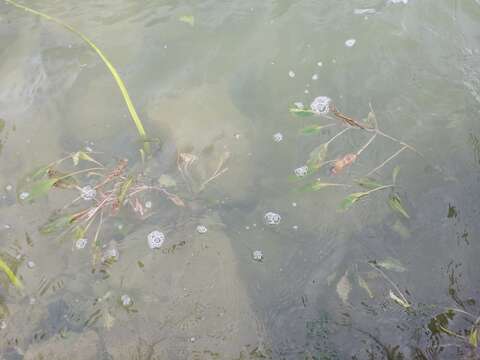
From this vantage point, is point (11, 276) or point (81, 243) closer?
point (11, 276)

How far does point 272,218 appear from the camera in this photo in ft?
7.46

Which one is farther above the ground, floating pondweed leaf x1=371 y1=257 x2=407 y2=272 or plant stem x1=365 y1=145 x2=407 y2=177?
plant stem x1=365 y1=145 x2=407 y2=177

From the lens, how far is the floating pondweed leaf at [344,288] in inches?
78.4

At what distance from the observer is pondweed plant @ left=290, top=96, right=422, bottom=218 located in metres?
2.17

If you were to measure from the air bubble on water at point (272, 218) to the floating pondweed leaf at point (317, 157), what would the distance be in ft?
1.00

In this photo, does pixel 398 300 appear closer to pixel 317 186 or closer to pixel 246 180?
pixel 317 186

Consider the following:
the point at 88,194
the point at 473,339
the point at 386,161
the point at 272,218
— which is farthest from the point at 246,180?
the point at 473,339

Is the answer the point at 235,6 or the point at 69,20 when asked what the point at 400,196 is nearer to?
the point at 235,6

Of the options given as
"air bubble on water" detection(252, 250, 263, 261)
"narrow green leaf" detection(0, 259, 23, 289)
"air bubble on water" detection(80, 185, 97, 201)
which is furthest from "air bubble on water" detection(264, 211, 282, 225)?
"narrow green leaf" detection(0, 259, 23, 289)

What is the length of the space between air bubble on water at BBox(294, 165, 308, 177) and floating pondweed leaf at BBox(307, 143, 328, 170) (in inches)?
3.7

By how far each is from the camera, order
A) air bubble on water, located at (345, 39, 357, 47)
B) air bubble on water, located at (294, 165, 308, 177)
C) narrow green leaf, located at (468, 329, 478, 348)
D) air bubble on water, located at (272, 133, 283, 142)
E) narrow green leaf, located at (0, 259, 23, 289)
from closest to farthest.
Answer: narrow green leaf, located at (468, 329, 478, 348) → narrow green leaf, located at (0, 259, 23, 289) → air bubble on water, located at (294, 165, 308, 177) → air bubble on water, located at (272, 133, 283, 142) → air bubble on water, located at (345, 39, 357, 47)

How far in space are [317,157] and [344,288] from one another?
0.65 metres

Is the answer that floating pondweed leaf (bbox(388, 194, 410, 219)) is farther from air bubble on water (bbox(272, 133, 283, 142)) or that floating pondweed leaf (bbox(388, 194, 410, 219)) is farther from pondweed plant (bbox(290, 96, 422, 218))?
air bubble on water (bbox(272, 133, 283, 142))

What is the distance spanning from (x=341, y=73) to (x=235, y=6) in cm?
94
